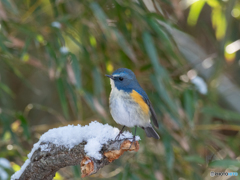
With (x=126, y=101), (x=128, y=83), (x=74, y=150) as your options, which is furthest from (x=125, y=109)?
(x=74, y=150)

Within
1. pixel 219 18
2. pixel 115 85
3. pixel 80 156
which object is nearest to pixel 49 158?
pixel 80 156

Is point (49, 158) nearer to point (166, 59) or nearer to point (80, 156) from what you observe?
point (80, 156)

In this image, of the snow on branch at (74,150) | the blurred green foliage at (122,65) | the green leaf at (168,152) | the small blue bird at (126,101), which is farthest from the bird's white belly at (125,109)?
the green leaf at (168,152)

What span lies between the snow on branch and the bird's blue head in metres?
0.46

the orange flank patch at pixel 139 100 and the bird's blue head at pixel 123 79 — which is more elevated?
the bird's blue head at pixel 123 79

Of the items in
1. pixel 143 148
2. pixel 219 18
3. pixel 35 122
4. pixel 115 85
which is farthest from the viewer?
pixel 35 122

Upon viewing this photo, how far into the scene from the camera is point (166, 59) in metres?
3.36

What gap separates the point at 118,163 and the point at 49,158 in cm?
179

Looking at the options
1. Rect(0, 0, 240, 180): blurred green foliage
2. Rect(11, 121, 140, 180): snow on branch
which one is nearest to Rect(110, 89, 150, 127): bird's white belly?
Rect(11, 121, 140, 180): snow on branch

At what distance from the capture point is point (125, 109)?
6.34ft

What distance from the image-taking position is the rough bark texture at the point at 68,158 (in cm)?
140

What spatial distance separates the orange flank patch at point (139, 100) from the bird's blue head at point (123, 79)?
4 cm

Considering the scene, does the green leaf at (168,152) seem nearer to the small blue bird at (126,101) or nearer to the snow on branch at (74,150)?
the small blue bird at (126,101)

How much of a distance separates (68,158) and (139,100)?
70cm
